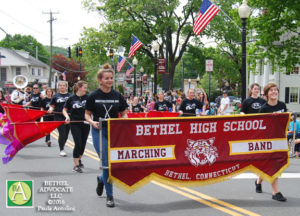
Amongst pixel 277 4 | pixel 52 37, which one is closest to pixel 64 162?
pixel 277 4

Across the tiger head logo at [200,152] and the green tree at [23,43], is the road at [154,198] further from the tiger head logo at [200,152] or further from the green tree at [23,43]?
the green tree at [23,43]

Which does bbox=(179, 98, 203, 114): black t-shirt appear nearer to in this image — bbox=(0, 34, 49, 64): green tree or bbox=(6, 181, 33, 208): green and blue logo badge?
bbox=(6, 181, 33, 208): green and blue logo badge

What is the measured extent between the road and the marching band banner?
1.25ft

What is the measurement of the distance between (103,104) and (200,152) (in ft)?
5.35

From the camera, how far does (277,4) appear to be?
897 inches

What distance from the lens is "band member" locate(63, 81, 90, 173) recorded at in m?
8.55

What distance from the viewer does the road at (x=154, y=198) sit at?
5750 millimetres

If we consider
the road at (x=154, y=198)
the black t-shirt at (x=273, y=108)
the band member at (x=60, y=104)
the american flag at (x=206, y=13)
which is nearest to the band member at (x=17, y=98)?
the band member at (x=60, y=104)

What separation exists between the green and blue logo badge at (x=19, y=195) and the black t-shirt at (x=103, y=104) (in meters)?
1.62

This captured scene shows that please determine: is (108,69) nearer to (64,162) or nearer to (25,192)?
(25,192)

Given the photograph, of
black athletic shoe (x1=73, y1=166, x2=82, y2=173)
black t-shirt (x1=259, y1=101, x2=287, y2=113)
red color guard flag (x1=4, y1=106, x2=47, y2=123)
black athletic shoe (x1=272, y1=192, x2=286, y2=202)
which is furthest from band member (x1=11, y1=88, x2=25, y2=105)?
black athletic shoe (x1=272, y1=192, x2=286, y2=202)

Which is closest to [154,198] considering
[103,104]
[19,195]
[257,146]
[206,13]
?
[103,104]

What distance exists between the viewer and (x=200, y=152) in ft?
19.9

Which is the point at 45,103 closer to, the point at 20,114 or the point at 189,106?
the point at 20,114
